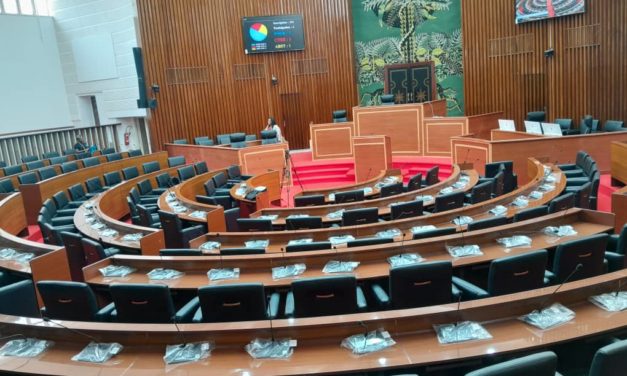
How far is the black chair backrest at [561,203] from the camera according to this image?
17.5 feet

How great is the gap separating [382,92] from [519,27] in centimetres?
403

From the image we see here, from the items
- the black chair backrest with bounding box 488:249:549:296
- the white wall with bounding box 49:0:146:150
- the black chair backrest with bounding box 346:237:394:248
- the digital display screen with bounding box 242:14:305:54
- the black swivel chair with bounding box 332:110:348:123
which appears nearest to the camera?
the black chair backrest with bounding box 488:249:549:296

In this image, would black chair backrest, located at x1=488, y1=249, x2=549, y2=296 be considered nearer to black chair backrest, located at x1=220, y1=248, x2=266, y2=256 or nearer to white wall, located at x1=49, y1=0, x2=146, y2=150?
black chair backrest, located at x1=220, y1=248, x2=266, y2=256

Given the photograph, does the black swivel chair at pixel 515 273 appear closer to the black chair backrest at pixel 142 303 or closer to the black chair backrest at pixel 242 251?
the black chair backrest at pixel 242 251

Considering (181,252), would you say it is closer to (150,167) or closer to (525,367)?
(525,367)

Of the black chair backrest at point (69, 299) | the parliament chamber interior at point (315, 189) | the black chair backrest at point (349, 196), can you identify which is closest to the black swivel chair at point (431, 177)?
the parliament chamber interior at point (315, 189)

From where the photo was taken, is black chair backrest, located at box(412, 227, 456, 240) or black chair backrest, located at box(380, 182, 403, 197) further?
black chair backrest, located at box(380, 182, 403, 197)

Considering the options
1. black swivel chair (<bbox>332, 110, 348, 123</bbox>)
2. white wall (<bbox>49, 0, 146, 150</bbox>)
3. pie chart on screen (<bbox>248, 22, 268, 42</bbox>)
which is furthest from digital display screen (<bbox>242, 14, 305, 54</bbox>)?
white wall (<bbox>49, 0, 146, 150</bbox>)

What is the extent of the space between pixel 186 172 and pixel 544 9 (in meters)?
9.24

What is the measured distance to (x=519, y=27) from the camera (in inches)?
502

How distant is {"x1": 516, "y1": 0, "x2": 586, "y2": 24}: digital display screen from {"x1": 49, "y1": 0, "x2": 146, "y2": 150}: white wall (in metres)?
10.8

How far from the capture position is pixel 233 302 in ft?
Answer: 11.6

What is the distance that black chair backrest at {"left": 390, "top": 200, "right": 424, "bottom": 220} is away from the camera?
6086mm

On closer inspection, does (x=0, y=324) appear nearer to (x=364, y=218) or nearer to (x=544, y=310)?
(x=544, y=310)
